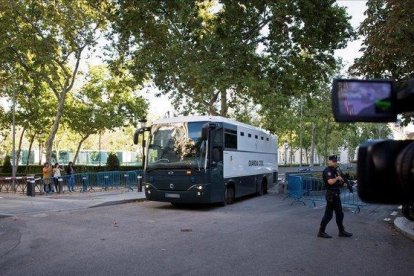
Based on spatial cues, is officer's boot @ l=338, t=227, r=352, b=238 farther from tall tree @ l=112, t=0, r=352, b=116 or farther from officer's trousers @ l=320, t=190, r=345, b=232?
tall tree @ l=112, t=0, r=352, b=116

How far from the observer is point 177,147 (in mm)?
15500

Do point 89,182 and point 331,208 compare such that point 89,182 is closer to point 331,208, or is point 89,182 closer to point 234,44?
point 234,44

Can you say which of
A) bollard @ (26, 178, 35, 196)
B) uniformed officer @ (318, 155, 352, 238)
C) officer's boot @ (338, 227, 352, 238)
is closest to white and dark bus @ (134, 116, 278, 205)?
uniformed officer @ (318, 155, 352, 238)

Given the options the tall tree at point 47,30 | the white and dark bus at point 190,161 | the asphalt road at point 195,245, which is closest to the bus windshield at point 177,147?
the white and dark bus at point 190,161

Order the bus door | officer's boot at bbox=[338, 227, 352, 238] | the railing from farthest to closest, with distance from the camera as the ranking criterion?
the railing → the bus door → officer's boot at bbox=[338, 227, 352, 238]

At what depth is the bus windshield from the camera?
15.3 metres

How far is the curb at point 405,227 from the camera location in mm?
9991

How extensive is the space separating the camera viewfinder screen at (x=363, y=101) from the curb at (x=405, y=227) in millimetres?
8750

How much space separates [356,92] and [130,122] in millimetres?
35767

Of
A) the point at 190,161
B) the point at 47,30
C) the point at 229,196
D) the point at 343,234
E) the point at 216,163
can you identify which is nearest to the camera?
the point at 343,234

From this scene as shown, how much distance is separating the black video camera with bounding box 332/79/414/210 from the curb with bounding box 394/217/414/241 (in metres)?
8.77

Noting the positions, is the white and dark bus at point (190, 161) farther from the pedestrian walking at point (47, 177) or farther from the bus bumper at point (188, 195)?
the pedestrian walking at point (47, 177)

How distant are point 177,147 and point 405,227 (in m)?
7.54

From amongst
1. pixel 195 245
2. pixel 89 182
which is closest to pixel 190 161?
pixel 195 245
